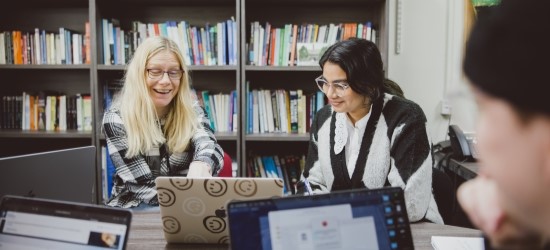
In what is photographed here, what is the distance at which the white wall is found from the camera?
3.03 m

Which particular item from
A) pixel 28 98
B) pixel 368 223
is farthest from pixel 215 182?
pixel 28 98

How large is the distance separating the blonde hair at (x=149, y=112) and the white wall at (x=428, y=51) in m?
1.55

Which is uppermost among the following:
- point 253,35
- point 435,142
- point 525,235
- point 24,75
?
point 253,35

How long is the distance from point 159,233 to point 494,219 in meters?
1.08

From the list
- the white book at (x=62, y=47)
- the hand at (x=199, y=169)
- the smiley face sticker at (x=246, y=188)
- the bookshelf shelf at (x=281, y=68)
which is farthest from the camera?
the white book at (x=62, y=47)

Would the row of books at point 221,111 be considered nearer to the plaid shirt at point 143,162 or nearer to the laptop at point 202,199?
the plaid shirt at point 143,162

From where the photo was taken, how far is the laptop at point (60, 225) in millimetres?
938

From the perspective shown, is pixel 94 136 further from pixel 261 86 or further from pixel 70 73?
pixel 261 86

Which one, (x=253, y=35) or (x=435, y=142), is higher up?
(x=253, y=35)

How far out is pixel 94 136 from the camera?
9.37ft

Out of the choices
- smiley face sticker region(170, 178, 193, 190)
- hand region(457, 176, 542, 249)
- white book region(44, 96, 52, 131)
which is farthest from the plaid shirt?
hand region(457, 176, 542, 249)

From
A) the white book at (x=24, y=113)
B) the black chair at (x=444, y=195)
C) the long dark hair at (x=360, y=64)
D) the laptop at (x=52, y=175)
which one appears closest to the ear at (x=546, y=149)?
the laptop at (x=52, y=175)

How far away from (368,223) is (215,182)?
0.40 m

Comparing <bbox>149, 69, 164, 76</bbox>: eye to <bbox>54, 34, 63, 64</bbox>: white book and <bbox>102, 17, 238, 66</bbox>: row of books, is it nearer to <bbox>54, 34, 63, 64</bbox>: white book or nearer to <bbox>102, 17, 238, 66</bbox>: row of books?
<bbox>102, 17, 238, 66</bbox>: row of books
